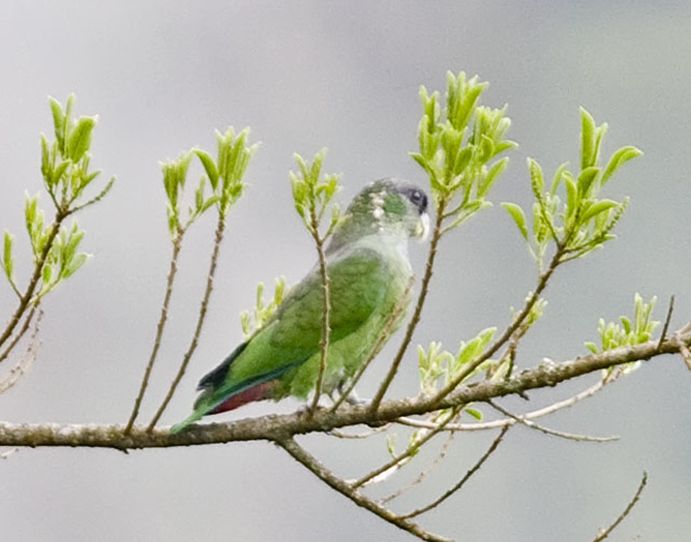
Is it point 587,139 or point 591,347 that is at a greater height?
point 587,139

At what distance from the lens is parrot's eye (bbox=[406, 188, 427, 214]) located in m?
5.41

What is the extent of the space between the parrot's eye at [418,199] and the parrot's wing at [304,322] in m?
0.49

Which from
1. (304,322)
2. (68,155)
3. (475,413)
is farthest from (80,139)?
(304,322)

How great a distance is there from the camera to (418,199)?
5434mm

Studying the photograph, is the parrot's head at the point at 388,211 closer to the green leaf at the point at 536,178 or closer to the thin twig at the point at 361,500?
the thin twig at the point at 361,500

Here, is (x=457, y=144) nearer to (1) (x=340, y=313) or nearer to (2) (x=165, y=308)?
(2) (x=165, y=308)

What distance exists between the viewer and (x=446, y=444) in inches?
153

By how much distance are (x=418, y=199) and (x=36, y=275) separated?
2685 mm

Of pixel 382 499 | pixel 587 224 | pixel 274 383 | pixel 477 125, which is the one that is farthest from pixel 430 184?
pixel 274 383

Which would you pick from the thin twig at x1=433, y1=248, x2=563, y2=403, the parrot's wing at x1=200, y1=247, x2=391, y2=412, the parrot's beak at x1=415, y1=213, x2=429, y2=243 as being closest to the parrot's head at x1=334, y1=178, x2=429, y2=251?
the parrot's beak at x1=415, y1=213, x2=429, y2=243

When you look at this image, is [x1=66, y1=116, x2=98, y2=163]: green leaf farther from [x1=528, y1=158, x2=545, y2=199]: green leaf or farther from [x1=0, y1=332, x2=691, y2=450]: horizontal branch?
[x1=528, y1=158, x2=545, y2=199]: green leaf

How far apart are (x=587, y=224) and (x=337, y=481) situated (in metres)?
1.08

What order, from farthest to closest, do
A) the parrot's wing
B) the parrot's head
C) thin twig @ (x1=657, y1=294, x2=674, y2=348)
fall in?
the parrot's head → the parrot's wing → thin twig @ (x1=657, y1=294, x2=674, y2=348)

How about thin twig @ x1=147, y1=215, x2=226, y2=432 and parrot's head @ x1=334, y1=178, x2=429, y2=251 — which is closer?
thin twig @ x1=147, y1=215, x2=226, y2=432
